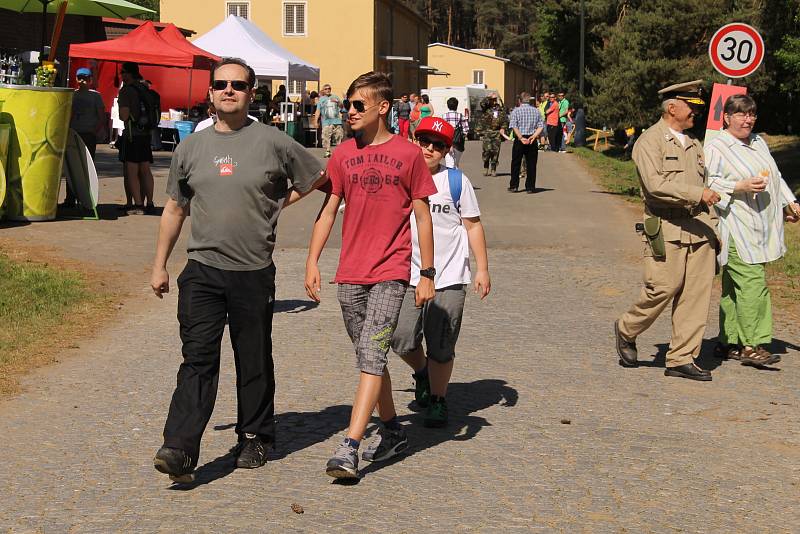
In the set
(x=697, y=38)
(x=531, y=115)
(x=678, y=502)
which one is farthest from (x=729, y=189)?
(x=697, y=38)

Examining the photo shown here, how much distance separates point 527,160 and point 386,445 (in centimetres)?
1744

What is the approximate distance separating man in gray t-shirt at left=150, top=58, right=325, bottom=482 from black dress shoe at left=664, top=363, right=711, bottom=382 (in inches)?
128

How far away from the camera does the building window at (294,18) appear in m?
60.9

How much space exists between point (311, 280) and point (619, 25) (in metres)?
39.6

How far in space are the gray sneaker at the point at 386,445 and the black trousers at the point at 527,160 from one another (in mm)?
17171

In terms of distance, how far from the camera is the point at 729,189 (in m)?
8.23

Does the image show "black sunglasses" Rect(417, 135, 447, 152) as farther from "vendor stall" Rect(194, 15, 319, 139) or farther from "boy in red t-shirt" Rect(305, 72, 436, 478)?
"vendor stall" Rect(194, 15, 319, 139)

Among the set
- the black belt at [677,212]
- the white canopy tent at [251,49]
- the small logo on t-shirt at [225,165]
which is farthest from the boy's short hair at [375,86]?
the white canopy tent at [251,49]

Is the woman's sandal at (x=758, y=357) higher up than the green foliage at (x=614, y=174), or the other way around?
the woman's sandal at (x=758, y=357)

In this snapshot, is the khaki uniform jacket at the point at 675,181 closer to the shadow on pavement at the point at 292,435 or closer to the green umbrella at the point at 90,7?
the shadow on pavement at the point at 292,435

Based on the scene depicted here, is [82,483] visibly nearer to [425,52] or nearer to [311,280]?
[311,280]

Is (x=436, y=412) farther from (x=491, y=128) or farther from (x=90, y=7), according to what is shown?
(x=491, y=128)

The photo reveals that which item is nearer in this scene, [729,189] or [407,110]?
[729,189]

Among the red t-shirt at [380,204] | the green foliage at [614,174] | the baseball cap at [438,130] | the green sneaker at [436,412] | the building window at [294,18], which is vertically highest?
the building window at [294,18]
